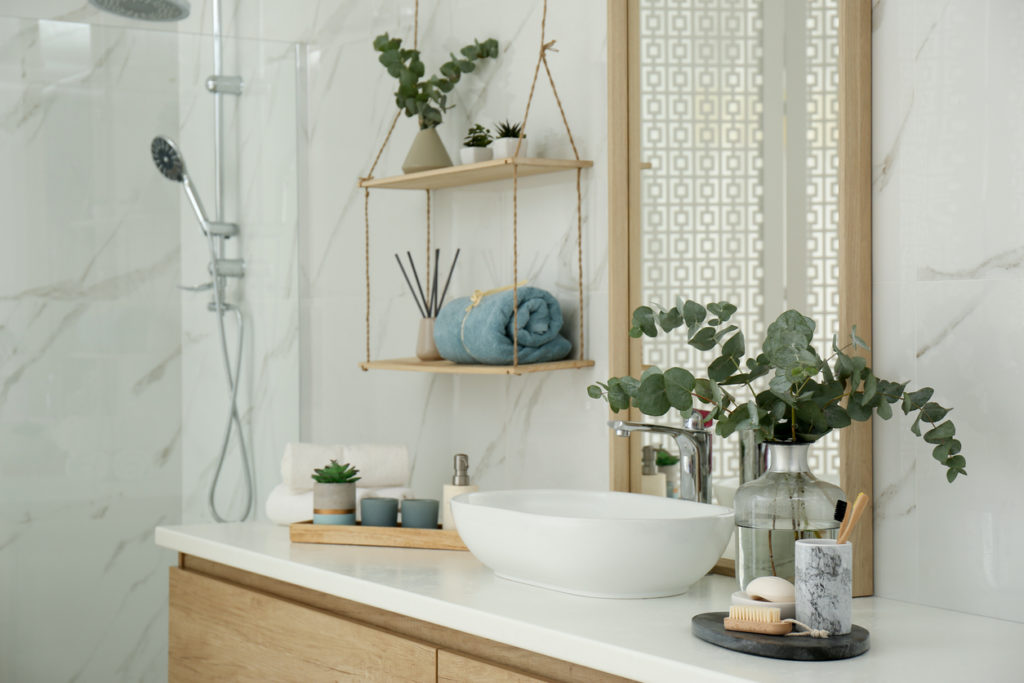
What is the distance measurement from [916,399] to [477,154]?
3.20ft

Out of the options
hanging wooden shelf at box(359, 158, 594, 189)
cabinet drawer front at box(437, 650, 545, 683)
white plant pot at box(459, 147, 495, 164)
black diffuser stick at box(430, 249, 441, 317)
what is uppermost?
white plant pot at box(459, 147, 495, 164)

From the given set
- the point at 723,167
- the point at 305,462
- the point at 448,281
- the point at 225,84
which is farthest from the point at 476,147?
the point at 225,84

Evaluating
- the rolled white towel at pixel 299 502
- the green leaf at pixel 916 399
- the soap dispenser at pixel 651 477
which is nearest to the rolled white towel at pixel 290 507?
the rolled white towel at pixel 299 502

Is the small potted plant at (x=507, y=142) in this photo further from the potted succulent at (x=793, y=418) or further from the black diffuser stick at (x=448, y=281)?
the potted succulent at (x=793, y=418)

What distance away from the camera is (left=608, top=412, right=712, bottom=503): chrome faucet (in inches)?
65.1

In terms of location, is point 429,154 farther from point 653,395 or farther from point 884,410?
point 884,410

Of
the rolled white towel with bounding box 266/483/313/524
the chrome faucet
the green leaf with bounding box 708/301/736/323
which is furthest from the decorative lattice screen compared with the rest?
the rolled white towel with bounding box 266/483/313/524

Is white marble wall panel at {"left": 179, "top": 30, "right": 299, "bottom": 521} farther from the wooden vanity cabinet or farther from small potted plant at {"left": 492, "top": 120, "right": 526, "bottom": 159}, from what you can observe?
small potted plant at {"left": 492, "top": 120, "right": 526, "bottom": 159}

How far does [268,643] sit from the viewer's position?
175 cm

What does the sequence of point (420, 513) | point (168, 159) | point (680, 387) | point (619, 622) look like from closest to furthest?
point (619, 622) < point (680, 387) < point (420, 513) < point (168, 159)

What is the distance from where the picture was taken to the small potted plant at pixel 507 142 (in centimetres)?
196

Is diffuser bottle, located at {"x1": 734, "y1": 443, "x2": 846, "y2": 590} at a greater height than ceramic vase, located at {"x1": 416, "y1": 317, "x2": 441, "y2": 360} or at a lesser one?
lesser

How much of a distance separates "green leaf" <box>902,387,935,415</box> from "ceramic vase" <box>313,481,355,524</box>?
1009mm

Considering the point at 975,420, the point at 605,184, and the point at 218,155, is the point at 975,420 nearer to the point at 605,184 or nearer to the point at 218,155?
the point at 605,184
